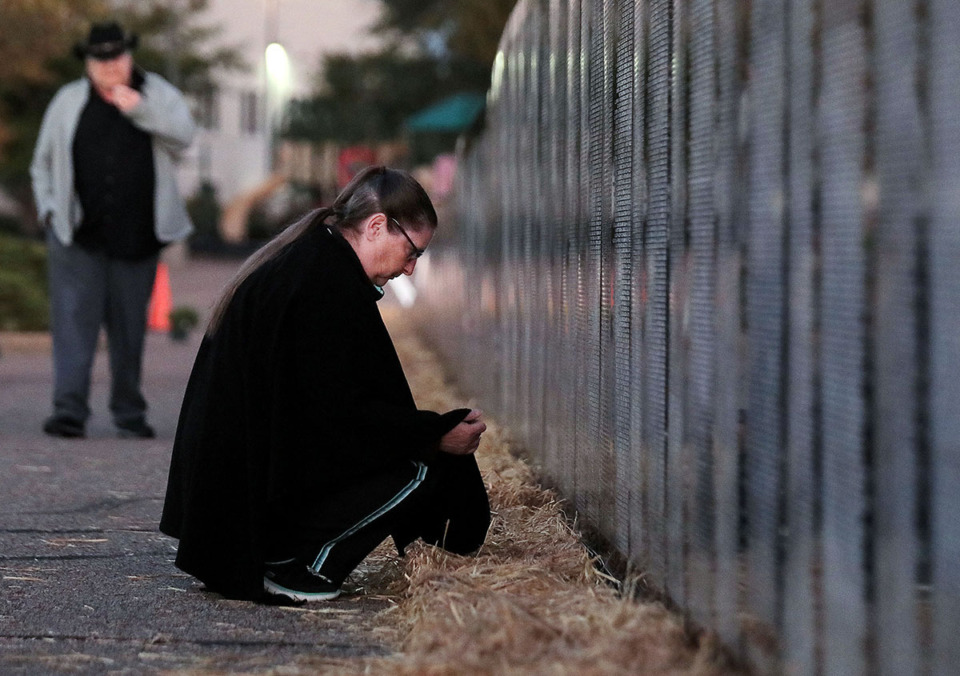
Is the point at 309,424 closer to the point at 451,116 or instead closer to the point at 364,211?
the point at 364,211

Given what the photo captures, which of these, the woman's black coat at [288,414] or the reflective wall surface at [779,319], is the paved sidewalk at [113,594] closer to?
the woman's black coat at [288,414]

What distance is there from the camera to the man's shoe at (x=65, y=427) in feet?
28.3

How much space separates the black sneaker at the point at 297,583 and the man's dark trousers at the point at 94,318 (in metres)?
4.12

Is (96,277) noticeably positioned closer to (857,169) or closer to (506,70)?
(506,70)

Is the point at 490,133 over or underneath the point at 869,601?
over

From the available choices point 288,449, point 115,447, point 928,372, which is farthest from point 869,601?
point 115,447

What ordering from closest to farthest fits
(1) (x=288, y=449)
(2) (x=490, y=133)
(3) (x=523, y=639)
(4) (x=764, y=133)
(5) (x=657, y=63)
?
(4) (x=764, y=133) < (3) (x=523, y=639) < (5) (x=657, y=63) < (1) (x=288, y=449) < (2) (x=490, y=133)

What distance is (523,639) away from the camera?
365 centimetres

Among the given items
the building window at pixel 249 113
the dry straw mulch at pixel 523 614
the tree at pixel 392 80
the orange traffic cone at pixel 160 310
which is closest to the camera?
the dry straw mulch at pixel 523 614

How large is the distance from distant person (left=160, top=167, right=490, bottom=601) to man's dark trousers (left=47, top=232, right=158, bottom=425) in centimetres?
405

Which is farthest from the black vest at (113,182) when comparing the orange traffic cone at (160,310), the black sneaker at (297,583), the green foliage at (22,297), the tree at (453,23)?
the tree at (453,23)

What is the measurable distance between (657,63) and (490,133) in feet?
19.1

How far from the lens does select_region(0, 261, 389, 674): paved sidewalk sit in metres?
3.98

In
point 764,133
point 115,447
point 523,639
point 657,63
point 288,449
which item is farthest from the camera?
point 115,447
